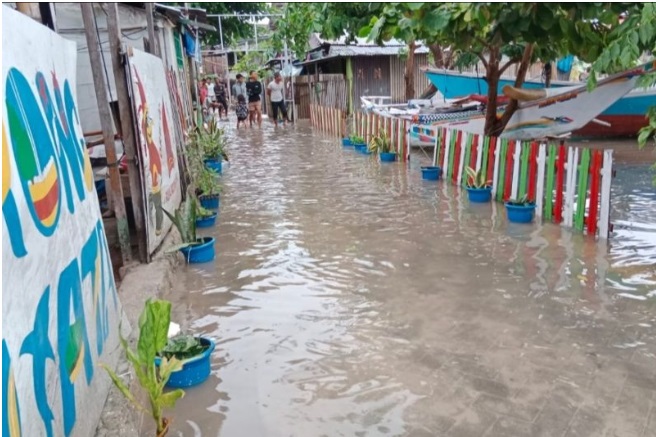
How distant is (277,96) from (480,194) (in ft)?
47.5

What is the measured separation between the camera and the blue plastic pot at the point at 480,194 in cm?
791

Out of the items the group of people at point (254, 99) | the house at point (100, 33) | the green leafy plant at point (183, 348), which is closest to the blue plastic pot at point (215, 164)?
the house at point (100, 33)

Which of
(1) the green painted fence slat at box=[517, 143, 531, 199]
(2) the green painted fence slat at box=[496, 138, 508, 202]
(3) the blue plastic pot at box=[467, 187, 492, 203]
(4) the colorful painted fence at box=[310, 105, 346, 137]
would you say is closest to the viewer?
(1) the green painted fence slat at box=[517, 143, 531, 199]

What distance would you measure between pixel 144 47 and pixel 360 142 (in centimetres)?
605

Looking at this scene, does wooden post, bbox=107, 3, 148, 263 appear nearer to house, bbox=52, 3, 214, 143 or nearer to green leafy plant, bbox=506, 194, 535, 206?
house, bbox=52, 3, 214, 143

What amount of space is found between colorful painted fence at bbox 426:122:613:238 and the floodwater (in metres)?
0.28

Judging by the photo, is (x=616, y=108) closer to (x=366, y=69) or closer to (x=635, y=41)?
(x=366, y=69)

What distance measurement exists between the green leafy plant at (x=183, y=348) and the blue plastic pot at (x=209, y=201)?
4450 mm

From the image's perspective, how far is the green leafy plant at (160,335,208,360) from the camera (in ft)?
11.3

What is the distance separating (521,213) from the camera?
6.79 meters

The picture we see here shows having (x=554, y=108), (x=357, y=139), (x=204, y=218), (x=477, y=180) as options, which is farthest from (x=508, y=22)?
(x=357, y=139)

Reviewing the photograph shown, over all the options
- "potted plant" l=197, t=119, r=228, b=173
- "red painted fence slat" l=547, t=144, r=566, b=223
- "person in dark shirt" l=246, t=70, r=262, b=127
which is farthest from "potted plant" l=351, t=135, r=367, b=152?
"red painted fence slat" l=547, t=144, r=566, b=223

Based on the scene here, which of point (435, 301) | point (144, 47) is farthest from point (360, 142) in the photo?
point (435, 301)

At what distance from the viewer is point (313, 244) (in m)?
6.30
